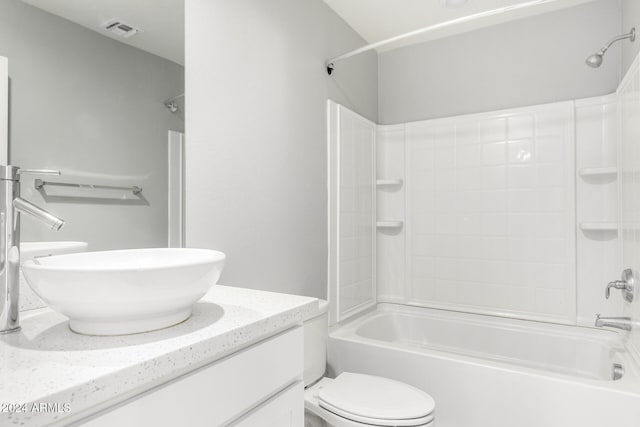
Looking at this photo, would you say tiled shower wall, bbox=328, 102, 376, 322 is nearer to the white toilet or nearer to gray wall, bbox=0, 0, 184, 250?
the white toilet

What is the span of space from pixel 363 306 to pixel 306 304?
5.75 feet

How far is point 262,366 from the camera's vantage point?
864 mm

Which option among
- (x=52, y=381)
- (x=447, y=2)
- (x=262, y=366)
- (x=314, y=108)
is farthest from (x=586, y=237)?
(x=52, y=381)

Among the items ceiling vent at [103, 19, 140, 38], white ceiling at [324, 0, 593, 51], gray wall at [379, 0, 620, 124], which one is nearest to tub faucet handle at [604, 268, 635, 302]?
gray wall at [379, 0, 620, 124]

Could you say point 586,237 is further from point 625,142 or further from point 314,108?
point 314,108

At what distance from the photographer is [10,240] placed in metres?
0.77

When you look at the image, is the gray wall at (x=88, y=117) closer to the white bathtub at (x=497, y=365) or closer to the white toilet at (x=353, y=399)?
the white toilet at (x=353, y=399)

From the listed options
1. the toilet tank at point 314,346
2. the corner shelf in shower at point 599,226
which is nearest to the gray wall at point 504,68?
the corner shelf in shower at point 599,226

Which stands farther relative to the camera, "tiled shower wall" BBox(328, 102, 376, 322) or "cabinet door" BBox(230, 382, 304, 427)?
"tiled shower wall" BBox(328, 102, 376, 322)

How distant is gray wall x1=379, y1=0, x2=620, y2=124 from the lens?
2.32 meters

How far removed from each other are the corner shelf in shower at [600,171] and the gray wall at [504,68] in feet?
1.66

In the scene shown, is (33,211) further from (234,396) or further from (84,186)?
(234,396)

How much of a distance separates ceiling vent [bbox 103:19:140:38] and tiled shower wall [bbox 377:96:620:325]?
2080mm

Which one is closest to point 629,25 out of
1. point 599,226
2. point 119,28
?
point 599,226
